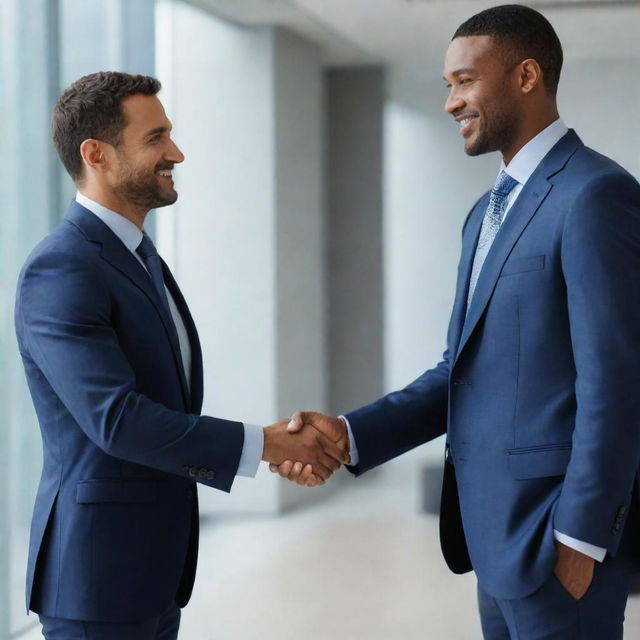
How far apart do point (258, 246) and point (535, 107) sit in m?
4.39

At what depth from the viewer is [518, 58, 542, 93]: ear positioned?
192 cm

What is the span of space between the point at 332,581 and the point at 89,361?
3290 mm

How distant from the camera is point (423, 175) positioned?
8.35 metres

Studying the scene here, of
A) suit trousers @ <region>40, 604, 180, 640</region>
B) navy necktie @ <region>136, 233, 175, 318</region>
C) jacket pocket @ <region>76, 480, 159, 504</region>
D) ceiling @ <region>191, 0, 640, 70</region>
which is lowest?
suit trousers @ <region>40, 604, 180, 640</region>

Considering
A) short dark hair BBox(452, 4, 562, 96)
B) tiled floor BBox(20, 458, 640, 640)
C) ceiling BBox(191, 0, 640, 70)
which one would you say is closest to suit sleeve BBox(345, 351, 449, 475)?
short dark hair BBox(452, 4, 562, 96)

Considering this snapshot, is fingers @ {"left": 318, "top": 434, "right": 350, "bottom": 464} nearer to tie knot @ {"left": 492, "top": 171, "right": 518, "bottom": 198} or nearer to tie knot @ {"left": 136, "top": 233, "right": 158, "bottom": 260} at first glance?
tie knot @ {"left": 136, "top": 233, "right": 158, "bottom": 260}

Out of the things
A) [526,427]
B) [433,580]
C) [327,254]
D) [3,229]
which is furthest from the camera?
[327,254]

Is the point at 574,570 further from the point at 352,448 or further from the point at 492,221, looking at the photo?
the point at 352,448

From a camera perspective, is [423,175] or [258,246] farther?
[423,175]

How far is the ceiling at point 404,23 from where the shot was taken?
5812 mm

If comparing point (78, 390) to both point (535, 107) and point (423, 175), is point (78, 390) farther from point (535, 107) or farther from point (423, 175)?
point (423, 175)

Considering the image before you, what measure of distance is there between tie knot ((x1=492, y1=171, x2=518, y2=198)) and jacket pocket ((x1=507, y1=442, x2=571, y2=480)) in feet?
1.69

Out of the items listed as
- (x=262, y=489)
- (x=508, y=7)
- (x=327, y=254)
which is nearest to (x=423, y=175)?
(x=327, y=254)

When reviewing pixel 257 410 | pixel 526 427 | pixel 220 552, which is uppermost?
pixel 526 427
